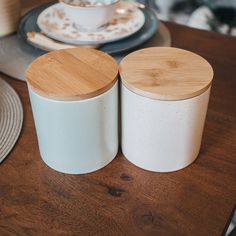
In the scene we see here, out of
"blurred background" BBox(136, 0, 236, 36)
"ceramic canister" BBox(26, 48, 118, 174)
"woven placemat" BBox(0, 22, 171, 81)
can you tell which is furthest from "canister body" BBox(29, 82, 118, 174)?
"blurred background" BBox(136, 0, 236, 36)

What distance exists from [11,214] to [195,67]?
0.31 m

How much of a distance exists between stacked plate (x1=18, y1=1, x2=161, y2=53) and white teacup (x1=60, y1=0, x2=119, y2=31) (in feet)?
0.05

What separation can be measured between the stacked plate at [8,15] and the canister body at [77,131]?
42 centimetres

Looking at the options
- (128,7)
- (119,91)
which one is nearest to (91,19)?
(128,7)

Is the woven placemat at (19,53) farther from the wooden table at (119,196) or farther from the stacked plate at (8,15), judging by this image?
the wooden table at (119,196)

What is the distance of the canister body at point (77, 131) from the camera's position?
17.5 inches

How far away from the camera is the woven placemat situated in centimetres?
71

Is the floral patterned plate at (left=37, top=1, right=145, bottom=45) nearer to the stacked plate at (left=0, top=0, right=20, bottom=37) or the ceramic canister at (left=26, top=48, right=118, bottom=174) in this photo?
the stacked plate at (left=0, top=0, right=20, bottom=37)

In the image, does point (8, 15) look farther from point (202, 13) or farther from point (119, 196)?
point (202, 13)

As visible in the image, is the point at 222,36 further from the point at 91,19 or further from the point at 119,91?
the point at 119,91

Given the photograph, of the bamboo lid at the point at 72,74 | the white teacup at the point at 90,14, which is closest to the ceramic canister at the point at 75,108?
the bamboo lid at the point at 72,74

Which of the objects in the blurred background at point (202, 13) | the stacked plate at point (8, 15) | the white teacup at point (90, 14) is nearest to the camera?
the white teacup at point (90, 14)

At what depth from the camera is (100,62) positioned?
50 cm

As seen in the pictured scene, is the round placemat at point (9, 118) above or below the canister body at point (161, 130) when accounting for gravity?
below
